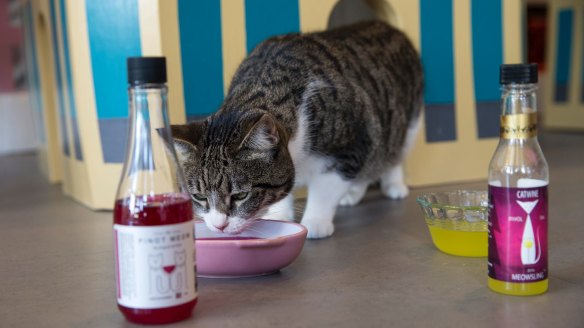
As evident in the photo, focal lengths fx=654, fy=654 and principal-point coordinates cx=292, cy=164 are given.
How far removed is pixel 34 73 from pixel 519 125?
102 inches

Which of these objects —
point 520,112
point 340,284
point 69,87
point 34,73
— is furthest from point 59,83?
point 520,112

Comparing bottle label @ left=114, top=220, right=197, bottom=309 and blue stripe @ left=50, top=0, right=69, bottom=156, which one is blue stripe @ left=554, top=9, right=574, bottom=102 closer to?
blue stripe @ left=50, top=0, right=69, bottom=156

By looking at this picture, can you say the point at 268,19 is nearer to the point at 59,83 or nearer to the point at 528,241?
the point at 59,83

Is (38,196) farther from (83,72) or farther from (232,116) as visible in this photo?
(232,116)

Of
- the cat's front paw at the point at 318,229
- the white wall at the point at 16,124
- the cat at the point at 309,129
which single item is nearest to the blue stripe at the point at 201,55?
the cat at the point at 309,129

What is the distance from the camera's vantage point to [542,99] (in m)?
4.78

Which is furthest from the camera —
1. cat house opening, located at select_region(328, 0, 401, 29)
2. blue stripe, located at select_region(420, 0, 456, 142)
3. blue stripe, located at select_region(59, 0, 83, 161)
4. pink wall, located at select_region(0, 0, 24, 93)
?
pink wall, located at select_region(0, 0, 24, 93)

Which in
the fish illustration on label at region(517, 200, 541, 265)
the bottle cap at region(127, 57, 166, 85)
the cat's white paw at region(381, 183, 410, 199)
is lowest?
the cat's white paw at region(381, 183, 410, 199)

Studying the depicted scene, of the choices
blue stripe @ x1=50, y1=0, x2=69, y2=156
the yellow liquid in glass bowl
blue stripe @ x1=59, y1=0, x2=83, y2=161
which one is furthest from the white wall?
the yellow liquid in glass bowl

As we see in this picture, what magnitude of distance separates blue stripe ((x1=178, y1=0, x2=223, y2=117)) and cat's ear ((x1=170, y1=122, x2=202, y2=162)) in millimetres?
709

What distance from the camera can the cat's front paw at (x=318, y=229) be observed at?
5.39 ft

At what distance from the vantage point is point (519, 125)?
3.45ft

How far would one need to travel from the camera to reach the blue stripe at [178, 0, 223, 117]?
2.01 m

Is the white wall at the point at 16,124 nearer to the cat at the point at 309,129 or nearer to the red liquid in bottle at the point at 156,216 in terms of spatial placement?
the cat at the point at 309,129
